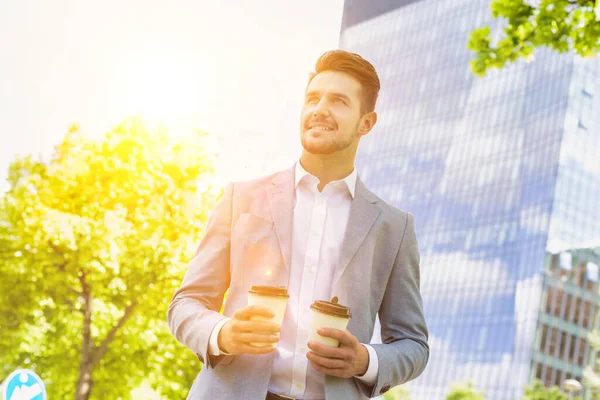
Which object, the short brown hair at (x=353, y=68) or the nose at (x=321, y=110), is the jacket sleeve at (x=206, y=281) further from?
the short brown hair at (x=353, y=68)

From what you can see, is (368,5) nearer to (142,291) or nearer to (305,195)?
(142,291)

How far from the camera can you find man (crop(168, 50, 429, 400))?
2260mm

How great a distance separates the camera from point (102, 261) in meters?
13.6

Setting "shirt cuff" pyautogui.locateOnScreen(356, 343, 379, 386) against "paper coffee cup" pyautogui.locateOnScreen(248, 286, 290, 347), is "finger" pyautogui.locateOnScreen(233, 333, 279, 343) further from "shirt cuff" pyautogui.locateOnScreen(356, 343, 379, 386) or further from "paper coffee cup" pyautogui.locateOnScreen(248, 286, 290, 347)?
"shirt cuff" pyautogui.locateOnScreen(356, 343, 379, 386)

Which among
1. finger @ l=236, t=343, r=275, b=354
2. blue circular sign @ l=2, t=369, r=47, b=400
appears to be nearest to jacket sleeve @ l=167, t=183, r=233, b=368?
finger @ l=236, t=343, r=275, b=354

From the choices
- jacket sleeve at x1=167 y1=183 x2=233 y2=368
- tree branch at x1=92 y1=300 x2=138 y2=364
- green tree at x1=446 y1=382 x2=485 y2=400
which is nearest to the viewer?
jacket sleeve at x1=167 y1=183 x2=233 y2=368

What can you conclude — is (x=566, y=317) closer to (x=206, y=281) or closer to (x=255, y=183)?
(x=255, y=183)

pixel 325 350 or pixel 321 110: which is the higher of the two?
pixel 321 110

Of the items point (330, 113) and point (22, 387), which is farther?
point (22, 387)

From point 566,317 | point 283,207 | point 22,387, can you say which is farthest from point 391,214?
point 566,317

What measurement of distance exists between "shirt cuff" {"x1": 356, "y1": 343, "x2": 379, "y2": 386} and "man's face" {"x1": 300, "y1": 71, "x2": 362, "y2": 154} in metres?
0.63

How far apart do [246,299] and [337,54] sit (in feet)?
2.73

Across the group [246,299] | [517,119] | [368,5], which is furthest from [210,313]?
[368,5]

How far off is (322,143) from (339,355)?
68 centimetres
